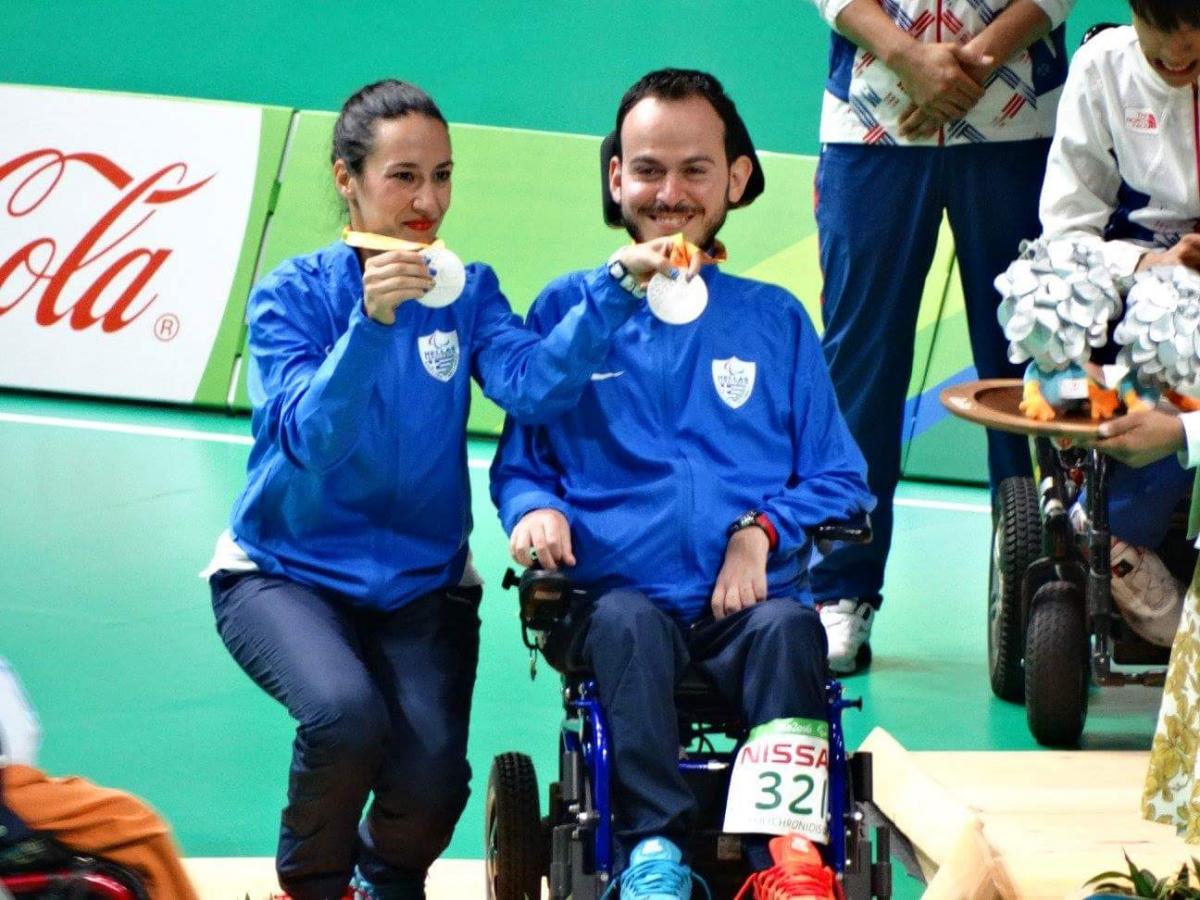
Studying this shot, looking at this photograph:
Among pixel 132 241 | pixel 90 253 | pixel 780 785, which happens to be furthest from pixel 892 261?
pixel 90 253

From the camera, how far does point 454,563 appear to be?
316cm

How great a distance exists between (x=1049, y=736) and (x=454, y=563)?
1474 mm

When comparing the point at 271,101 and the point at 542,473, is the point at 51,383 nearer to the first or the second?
the point at 271,101

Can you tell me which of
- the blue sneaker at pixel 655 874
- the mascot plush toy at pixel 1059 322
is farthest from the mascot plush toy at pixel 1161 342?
the blue sneaker at pixel 655 874

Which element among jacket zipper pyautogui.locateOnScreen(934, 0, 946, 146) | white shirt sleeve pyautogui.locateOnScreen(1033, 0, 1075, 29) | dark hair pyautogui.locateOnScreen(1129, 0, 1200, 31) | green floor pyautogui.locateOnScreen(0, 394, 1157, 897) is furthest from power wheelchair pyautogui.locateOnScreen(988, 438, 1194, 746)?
white shirt sleeve pyautogui.locateOnScreen(1033, 0, 1075, 29)

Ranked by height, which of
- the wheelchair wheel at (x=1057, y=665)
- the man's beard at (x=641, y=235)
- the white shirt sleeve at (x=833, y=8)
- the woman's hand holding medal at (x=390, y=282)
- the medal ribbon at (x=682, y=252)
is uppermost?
the white shirt sleeve at (x=833, y=8)

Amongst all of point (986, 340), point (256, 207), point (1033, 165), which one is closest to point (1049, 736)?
point (986, 340)

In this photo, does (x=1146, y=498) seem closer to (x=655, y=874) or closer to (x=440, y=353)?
(x=440, y=353)

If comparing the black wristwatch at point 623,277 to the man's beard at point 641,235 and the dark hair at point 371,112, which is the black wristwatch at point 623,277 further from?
the dark hair at point 371,112

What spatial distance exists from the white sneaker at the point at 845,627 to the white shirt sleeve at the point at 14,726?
7.78 ft

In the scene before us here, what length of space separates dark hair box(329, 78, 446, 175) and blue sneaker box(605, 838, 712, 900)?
1138 millimetres

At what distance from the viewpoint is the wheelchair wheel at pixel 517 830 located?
3.03 metres

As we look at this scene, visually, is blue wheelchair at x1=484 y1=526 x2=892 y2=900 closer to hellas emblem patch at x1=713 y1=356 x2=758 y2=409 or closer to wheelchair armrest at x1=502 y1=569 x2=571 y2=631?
Result: wheelchair armrest at x1=502 y1=569 x2=571 y2=631

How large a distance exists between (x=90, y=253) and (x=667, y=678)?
458 cm
